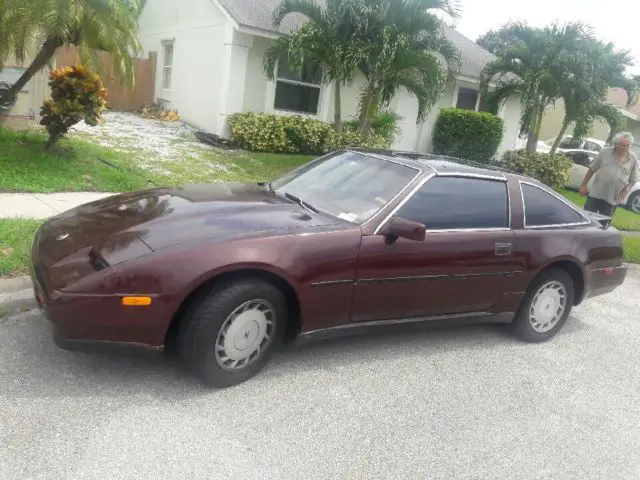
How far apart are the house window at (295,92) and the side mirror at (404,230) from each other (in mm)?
11332

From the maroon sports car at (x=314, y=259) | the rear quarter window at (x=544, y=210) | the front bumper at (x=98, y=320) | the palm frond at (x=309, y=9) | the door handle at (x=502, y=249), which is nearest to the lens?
the front bumper at (x=98, y=320)

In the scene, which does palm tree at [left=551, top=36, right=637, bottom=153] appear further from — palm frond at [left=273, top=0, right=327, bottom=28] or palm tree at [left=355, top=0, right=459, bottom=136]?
palm frond at [left=273, top=0, right=327, bottom=28]

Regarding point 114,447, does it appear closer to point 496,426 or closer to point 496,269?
point 496,426

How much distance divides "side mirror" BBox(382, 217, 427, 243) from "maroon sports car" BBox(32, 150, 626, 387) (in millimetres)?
12

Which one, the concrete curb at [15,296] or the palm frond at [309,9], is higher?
the palm frond at [309,9]

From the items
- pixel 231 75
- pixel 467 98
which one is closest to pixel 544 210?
pixel 231 75

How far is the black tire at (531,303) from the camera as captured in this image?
482 cm

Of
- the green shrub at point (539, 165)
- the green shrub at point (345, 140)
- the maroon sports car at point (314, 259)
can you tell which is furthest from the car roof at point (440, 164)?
the green shrub at point (539, 165)

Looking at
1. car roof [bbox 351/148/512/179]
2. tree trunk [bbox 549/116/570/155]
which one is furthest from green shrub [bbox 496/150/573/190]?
car roof [bbox 351/148/512/179]

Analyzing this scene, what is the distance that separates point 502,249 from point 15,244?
13.7ft

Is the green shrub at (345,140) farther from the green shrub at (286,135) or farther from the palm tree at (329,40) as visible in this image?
the palm tree at (329,40)

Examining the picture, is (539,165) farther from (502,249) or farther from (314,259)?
(314,259)

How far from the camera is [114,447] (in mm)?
2863

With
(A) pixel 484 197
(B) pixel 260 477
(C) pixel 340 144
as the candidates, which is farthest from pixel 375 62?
(B) pixel 260 477
